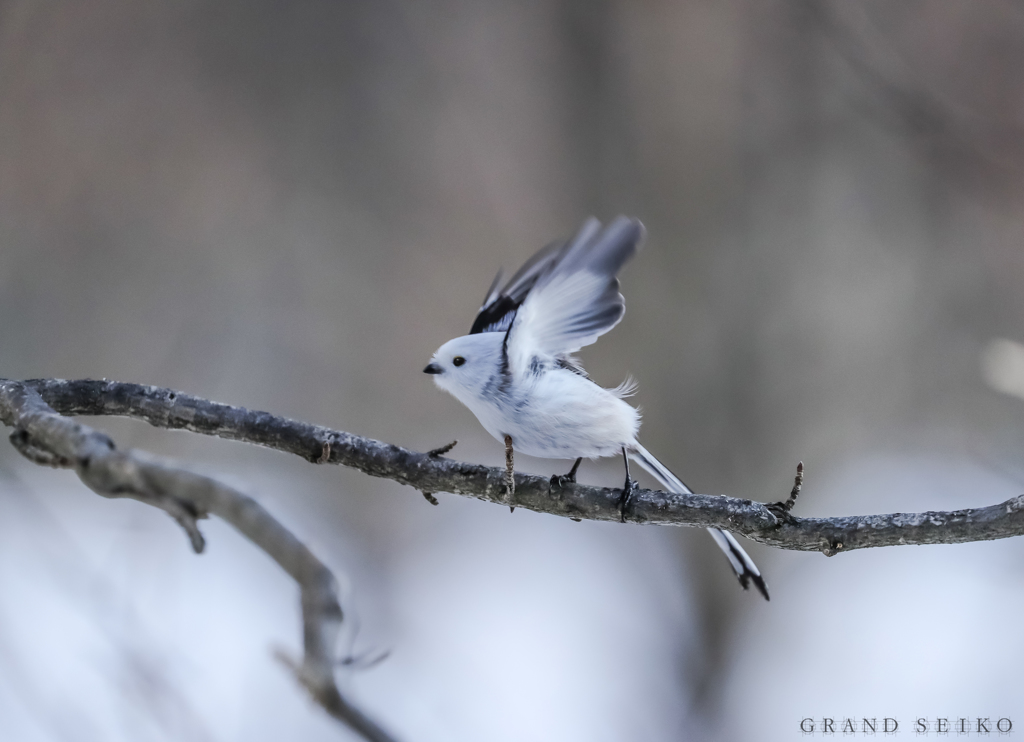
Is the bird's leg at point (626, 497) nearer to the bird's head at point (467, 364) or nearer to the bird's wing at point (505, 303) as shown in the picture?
the bird's head at point (467, 364)

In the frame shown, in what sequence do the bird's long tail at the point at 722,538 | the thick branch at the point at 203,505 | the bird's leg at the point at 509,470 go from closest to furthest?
the thick branch at the point at 203,505 → the bird's leg at the point at 509,470 → the bird's long tail at the point at 722,538

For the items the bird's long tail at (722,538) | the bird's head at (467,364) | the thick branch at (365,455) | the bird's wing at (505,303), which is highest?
the bird's wing at (505,303)

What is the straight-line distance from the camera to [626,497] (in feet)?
1.86

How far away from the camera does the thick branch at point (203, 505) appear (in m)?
0.24

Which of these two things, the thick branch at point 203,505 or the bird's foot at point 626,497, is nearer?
the thick branch at point 203,505

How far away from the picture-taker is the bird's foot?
56 cm

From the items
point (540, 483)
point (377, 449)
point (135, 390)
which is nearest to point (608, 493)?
point (540, 483)

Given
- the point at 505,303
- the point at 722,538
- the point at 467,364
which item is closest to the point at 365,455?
the point at 467,364

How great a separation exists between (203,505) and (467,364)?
36cm

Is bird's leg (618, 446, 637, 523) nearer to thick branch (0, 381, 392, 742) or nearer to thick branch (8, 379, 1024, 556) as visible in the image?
thick branch (8, 379, 1024, 556)

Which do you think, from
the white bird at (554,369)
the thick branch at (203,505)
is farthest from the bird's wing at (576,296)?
the thick branch at (203,505)

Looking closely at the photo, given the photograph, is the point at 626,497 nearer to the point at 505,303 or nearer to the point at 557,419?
the point at 557,419

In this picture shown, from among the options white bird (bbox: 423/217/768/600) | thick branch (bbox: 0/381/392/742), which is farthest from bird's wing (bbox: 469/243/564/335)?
thick branch (bbox: 0/381/392/742)

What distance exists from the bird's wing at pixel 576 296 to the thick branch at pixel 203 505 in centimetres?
33
